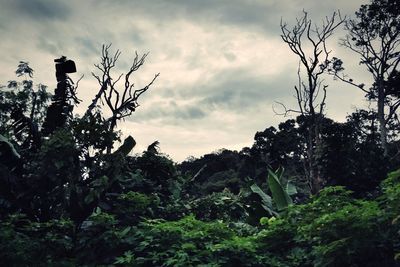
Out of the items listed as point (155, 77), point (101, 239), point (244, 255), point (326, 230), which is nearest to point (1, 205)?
point (101, 239)

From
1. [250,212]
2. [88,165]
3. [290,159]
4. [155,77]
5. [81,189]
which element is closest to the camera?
[81,189]

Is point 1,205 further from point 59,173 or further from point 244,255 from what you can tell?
point 244,255

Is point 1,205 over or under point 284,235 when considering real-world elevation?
over

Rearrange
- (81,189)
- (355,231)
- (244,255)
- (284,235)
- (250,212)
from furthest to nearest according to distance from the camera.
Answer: (250,212) < (81,189) < (284,235) < (244,255) < (355,231)

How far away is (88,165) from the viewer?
26.1 ft

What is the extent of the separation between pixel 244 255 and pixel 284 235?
2.95 ft

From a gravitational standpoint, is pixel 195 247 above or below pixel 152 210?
below

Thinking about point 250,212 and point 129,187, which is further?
point 250,212

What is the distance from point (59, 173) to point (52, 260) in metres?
1.80

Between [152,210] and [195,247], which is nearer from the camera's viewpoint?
[195,247]

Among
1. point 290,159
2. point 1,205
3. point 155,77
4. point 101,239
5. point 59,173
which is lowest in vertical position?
point 101,239

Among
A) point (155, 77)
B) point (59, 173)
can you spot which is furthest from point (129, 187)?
point (155, 77)

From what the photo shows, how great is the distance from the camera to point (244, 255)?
5879mm

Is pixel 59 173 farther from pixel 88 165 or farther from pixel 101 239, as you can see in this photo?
pixel 101 239
